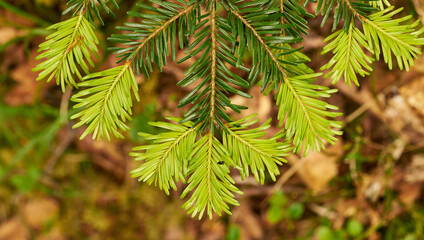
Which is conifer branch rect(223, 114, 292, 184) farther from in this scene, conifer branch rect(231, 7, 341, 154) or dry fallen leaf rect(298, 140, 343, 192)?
dry fallen leaf rect(298, 140, 343, 192)

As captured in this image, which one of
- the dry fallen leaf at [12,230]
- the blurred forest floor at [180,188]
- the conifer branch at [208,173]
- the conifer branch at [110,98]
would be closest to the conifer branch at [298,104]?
the conifer branch at [208,173]

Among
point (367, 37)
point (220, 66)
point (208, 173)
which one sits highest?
point (367, 37)

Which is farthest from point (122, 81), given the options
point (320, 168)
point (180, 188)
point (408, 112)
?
point (408, 112)

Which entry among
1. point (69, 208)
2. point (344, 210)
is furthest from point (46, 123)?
point (344, 210)

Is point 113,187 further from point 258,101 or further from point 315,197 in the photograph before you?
point 315,197

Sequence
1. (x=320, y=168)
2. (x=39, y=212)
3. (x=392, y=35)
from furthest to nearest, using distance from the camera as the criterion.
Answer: (x=39, y=212) < (x=320, y=168) < (x=392, y=35)

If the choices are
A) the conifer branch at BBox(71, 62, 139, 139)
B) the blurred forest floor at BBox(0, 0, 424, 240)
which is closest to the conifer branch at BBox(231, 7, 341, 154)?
the conifer branch at BBox(71, 62, 139, 139)

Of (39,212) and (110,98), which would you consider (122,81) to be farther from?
(39,212)

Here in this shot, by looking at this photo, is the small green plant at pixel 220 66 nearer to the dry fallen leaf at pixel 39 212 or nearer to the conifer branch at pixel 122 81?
the conifer branch at pixel 122 81

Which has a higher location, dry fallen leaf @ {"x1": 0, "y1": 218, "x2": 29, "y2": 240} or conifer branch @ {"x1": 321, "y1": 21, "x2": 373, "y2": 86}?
conifer branch @ {"x1": 321, "y1": 21, "x2": 373, "y2": 86}
